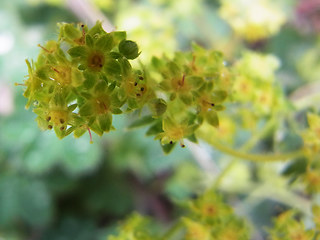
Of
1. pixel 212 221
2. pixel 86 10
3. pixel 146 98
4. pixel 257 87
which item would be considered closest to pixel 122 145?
pixel 86 10

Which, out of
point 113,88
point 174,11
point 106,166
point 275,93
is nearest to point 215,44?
point 174,11

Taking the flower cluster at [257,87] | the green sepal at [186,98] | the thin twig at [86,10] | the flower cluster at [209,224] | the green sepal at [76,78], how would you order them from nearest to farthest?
the green sepal at [76,78] < the green sepal at [186,98] < the flower cluster at [209,224] < the flower cluster at [257,87] < the thin twig at [86,10]

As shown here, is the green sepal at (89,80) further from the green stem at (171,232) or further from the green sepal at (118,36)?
the green stem at (171,232)

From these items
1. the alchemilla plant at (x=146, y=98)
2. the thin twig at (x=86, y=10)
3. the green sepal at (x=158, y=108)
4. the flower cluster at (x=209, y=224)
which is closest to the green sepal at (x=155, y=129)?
the alchemilla plant at (x=146, y=98)

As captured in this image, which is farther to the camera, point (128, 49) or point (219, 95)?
point (219, 95)

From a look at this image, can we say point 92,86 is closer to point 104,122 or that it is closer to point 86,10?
point 104,122

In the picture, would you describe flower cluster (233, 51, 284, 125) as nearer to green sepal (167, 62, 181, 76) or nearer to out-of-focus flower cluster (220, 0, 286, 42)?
green sepal (167, 62, 181, 76)

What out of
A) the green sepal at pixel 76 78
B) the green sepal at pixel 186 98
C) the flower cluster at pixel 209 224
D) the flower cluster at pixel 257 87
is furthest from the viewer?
Answer: the flower cluster at pixel 257 87

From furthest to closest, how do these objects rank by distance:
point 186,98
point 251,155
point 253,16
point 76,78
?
point 253,16 → point 251,155 → point 186,98 → point 76,78
